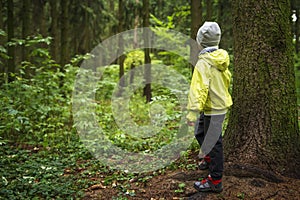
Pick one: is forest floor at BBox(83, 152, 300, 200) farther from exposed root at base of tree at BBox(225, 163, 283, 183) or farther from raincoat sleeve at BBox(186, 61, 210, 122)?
raincoat sleeve at BBox(186, 61, 210, 122)

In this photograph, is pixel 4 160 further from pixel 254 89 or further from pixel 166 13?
pixel 166 13

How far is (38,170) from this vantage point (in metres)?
5.34

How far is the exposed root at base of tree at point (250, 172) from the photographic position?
396 cm

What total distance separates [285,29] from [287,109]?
3.43 ft

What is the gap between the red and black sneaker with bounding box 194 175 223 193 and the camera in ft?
12.4

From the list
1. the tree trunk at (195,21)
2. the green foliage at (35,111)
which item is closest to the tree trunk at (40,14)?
the green foliage at (35,111)

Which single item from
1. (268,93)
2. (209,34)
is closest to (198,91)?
(209,34)

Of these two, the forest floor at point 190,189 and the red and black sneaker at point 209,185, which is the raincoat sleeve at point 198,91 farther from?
the forest floor at point 190,189

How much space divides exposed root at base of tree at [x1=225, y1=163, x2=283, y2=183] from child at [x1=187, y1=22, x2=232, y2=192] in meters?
0.40

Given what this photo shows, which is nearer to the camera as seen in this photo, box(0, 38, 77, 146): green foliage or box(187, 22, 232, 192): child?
box(187, 22, 232, 192): child

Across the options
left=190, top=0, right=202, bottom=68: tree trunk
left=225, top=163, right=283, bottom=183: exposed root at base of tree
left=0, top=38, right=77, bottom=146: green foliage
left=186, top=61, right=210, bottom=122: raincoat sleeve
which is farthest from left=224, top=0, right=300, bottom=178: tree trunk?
left=0, top=38, right=77, bottom=146: green foliage

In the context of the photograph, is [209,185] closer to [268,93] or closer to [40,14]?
[268,93]

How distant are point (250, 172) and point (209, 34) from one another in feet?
5.90

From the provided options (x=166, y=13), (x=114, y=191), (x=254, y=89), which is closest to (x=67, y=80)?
(x=114, y=191)
